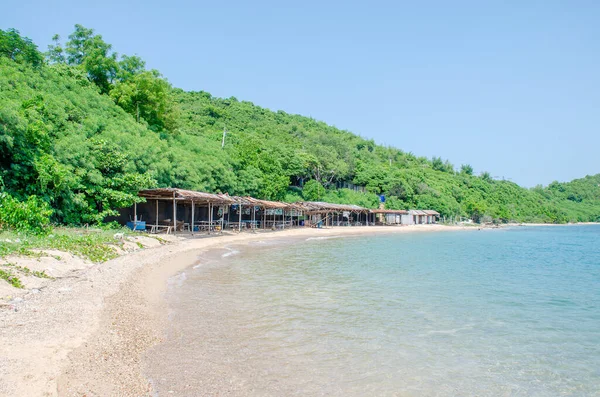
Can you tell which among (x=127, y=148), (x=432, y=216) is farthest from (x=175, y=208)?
(x=432, y=216)

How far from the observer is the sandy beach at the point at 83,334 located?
416cm

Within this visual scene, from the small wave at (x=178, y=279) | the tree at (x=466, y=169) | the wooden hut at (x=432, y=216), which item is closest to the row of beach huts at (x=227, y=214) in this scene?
the wooden hut at (x=432, y=216)

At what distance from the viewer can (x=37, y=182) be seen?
14695mm

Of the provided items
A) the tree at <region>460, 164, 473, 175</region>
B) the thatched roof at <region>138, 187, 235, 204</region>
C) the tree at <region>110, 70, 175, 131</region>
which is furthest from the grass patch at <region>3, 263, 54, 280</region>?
the tree at <region>460, 164, 473, 175</region>

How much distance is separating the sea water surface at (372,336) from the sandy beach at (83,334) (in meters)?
0.34

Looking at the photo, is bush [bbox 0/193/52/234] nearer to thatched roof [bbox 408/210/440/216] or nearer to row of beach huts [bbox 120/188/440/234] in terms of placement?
row of beach huts [bbox 120/188/440/234]

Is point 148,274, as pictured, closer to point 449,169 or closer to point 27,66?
point 27,66

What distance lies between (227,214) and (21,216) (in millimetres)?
19935

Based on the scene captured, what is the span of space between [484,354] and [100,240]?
12.4 meters

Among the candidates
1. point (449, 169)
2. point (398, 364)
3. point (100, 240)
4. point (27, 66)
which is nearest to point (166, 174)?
point (27, 66)

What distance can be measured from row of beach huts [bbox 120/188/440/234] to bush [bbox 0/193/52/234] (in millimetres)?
7268

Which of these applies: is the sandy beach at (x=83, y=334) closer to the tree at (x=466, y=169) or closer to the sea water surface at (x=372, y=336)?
the sea water surface at (x=372, y=336)

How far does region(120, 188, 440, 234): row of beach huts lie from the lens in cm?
2152

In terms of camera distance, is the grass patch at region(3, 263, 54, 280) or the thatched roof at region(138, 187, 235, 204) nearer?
the grass patch at region(3, 263, 54, 280)
